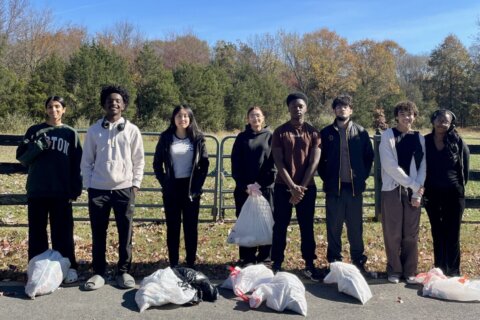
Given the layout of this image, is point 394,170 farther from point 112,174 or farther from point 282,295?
point 112,174

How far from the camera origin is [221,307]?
4543 mm

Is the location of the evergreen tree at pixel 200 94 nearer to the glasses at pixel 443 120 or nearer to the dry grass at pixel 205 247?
the dry grass at pixel 205 247

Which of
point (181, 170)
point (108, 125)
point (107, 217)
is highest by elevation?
point (108, 125)

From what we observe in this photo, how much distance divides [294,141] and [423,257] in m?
2.59

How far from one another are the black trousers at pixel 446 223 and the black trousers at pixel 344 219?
847 mm

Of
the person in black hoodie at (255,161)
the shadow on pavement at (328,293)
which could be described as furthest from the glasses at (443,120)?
the shadow on pavement at (328,293)

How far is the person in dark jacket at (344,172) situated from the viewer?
5.41 meters

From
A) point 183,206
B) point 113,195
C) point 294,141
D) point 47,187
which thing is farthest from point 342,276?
point 47,187

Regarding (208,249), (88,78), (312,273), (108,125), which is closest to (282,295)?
(312,273)

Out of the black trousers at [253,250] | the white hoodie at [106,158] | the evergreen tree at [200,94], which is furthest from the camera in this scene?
the evergreen tree at [200,94]

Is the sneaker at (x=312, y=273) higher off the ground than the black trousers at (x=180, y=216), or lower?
lower

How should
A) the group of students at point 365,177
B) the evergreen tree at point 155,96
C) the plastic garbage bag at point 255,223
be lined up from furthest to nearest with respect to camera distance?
the evergreen tree at point 155,96 → the plastic garbage bag at point 255,223 → the group of students at point 365,177

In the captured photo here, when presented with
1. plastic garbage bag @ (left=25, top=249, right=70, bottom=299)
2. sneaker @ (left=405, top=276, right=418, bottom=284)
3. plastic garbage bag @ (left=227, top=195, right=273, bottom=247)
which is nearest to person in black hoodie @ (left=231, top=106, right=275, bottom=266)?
plastic garbage bag @ (left=227, top=195, right=273, bottom=247)

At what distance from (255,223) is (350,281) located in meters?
1.30
